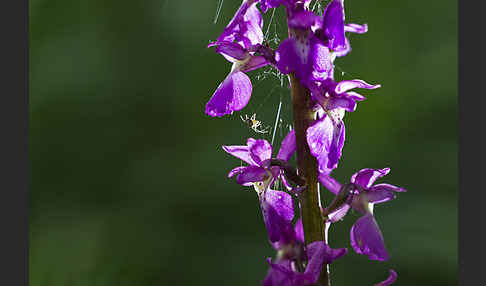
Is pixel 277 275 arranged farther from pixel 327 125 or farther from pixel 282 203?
pixel 327 125

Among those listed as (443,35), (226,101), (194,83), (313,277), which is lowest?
(313,277)

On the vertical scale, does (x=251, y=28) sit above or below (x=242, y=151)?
above

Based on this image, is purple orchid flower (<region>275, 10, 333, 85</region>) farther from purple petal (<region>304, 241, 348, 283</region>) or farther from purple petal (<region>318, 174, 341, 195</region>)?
purple petal (<region>304, 241, 348, 283</region>)

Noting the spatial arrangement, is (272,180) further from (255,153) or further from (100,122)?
(100,122)

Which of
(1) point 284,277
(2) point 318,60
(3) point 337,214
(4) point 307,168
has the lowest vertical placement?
(1) point 284,277

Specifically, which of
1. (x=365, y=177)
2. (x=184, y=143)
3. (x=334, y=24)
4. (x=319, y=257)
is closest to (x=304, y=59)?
(x=334, y=24)

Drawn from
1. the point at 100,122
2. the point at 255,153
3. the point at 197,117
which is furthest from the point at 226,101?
the point at 100,122

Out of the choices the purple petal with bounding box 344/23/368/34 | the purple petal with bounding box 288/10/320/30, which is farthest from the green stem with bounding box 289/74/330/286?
the purple petal with bounding box 344/23/368/34
